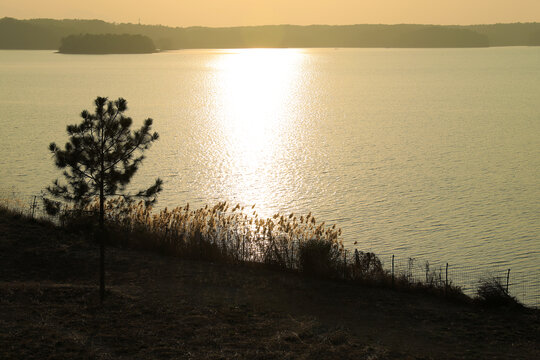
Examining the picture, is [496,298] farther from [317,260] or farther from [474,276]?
[474,276]

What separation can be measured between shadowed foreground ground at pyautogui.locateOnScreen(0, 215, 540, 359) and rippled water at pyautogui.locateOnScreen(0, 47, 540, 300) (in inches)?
387

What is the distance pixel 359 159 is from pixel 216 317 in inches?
1521

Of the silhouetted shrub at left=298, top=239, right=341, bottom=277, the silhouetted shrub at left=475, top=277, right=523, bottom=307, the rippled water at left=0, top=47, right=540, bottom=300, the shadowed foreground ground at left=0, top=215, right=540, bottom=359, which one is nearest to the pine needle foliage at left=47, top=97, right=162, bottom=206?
the shadowed foreground ground at left=0, top=215, right=540, bottom=359

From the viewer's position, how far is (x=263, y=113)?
97.2 m

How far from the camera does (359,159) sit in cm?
5416

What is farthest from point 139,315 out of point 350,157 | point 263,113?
point 263,113

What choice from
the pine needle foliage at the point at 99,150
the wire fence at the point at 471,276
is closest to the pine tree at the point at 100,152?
the pine needle foliage at the point at 99,150

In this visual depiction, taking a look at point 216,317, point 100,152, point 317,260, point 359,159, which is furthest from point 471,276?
point 359,159

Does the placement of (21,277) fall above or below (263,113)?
below

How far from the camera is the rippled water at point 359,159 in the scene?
33438mm

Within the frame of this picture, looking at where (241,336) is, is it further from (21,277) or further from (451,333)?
(21,277)

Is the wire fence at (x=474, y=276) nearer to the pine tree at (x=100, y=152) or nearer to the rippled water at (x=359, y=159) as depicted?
the rippled water at (x=359, y=159)

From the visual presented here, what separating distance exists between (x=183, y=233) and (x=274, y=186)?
2016 centimetres

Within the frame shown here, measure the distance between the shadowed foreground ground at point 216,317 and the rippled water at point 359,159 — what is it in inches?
387
